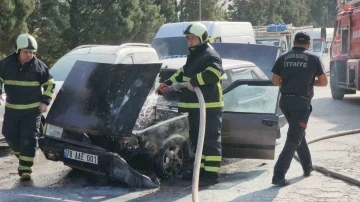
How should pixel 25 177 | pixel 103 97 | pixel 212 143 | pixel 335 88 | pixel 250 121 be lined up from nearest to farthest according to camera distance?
pixel 212 143, pixel 103 97, pixel 25 177, pixel 250 121, pixel 335 88

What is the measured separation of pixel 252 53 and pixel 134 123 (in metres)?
7.68

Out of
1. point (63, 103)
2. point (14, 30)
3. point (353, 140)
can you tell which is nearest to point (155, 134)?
point (63, 103)

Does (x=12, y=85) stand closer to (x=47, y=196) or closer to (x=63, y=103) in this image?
(x=63, y=103)

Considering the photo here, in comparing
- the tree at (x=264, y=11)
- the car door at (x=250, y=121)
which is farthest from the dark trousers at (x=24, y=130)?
the tree at (x=264, y=11)

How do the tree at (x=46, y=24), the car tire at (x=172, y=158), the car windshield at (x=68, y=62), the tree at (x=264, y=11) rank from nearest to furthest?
the car tire at (x=172, y=158) < the car windshield at (x=68, y=62) < the tree at (x=46, y=24) < the tree at (x=264, y=11)

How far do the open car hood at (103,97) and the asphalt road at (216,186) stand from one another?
2.20ft

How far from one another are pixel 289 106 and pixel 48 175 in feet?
9.86

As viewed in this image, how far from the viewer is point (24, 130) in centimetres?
692

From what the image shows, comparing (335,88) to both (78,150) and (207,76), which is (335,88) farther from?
(78,150)

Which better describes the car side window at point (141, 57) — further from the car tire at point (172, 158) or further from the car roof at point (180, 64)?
the car tire at point (172, 158)

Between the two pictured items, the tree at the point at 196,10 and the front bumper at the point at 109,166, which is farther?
the tree at the point at 196,10

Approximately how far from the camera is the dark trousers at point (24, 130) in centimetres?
690

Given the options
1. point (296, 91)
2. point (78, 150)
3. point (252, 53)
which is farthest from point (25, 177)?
point (252, 53)

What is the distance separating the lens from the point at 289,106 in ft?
21.4
